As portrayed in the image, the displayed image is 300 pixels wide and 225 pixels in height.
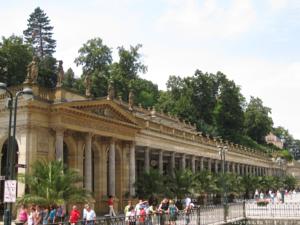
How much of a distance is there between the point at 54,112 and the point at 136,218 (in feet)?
40.5

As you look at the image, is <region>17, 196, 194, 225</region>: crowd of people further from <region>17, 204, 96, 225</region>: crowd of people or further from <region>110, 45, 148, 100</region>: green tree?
<region>110, 45, 148, 100</region>: green tree

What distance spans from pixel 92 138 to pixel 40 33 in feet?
209

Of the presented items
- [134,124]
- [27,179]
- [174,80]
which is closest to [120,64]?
[174,80]

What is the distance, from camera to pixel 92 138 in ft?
119

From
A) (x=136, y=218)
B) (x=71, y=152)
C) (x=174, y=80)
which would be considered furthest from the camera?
(x=174, y=80)

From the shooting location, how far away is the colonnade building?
29781 mm

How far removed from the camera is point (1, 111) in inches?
1187

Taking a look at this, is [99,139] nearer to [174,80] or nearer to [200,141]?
[200,141]

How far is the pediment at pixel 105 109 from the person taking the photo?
108 ft

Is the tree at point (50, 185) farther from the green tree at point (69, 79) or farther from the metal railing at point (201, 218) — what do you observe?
the green tree at point (69, 79)

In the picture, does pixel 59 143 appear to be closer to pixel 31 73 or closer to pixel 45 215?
pixel 31 73

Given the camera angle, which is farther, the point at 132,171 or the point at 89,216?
the point at 132,171

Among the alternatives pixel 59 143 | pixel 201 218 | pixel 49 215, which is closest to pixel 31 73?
pixel 59 143

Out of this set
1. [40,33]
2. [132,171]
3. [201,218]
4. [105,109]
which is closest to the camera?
[201,218]
